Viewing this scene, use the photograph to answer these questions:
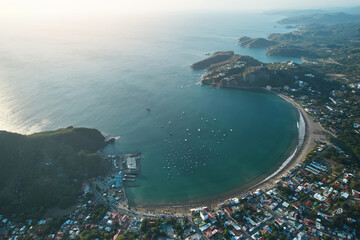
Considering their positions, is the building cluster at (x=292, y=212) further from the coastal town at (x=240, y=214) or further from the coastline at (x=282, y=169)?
the coastline at (x=282, y=169)

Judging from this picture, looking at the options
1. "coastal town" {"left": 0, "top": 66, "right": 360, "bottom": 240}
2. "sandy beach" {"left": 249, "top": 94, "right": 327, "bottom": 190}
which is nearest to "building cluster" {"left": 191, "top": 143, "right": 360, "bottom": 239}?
"coastal town" {"left": 0, "top": 66, "right": 360, "bottom": 240}

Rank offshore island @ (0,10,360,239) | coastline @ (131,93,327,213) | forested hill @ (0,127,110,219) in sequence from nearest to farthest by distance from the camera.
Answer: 1. offshore island @ (0,10,360,239)
2. forested hill @ (0,127,110,219)
3. coastline @ (131,93,327,213)

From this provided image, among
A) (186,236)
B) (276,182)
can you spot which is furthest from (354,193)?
(186,236)

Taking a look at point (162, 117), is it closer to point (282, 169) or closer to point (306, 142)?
point (282, 169)

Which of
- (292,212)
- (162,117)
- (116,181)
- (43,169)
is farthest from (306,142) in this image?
(43,169)

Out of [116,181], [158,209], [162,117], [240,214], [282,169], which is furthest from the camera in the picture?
[162,117]

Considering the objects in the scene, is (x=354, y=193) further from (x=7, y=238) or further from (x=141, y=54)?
(x=141, y=54)

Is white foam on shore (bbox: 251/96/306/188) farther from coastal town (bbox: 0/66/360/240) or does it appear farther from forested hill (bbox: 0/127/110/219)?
forested hill (bbox: 0/127/110/219)
